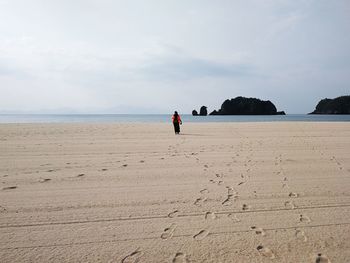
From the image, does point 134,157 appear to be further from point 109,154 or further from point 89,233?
point 89,233

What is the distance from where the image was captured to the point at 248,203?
14.6 feet

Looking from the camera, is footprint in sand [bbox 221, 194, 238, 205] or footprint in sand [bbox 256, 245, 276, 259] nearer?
footprint in sand [bbox 256, 245, 276, 259]

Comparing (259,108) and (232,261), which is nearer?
(232,261)

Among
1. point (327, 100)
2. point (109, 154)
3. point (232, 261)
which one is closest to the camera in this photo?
point (232, 261)

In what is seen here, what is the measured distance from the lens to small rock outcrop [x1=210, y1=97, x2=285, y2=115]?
126 meters

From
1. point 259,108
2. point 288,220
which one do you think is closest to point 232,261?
point 288,220

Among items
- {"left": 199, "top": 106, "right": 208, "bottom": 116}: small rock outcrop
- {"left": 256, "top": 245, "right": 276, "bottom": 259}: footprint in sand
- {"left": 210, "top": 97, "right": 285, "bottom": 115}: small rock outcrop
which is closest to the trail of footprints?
{"left": 256, "top": 245, "right": 276, "bottom": 259}: footprint in sand

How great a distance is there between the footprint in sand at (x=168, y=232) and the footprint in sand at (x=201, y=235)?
0.32m

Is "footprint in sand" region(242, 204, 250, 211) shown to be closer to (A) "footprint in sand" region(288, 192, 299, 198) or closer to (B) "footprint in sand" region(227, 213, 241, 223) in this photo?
(B) "footprint in sand" region(227, 213, 241, 223)

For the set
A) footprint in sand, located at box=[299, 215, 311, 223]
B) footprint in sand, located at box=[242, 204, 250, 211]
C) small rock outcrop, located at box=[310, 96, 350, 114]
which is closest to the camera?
footprint in sand, located at box=[299, 215, 311, 223]

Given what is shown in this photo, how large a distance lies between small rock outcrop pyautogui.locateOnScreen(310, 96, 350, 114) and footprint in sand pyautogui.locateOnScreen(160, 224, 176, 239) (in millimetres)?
144341

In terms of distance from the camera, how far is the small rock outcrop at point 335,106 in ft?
405

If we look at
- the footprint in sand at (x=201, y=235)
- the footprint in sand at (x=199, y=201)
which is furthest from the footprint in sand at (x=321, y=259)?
the footprint in sand at (x=199, y=201)

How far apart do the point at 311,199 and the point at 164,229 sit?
278cm
